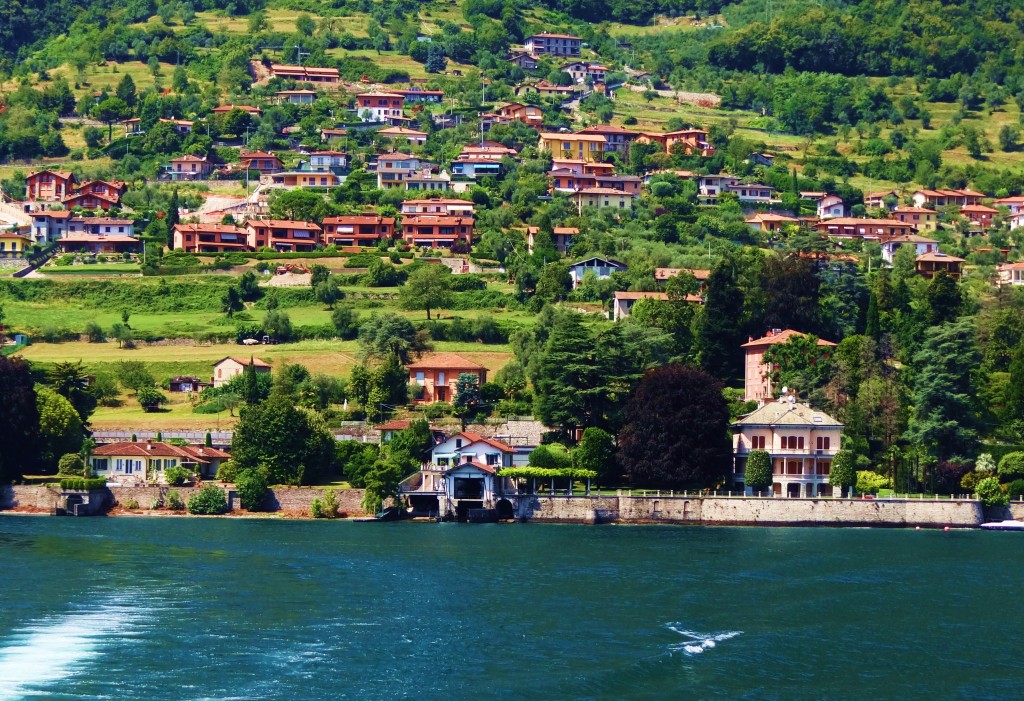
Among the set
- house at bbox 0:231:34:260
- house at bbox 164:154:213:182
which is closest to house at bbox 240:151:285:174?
house at bbox 164:154:213:182

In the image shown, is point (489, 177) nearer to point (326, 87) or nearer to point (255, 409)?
point (326, 87)

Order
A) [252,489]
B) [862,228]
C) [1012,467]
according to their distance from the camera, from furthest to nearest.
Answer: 1. [862,228]
2. [1012,467]
3. [252,489]

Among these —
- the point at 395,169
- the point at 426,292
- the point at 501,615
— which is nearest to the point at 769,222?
the point at 395,169

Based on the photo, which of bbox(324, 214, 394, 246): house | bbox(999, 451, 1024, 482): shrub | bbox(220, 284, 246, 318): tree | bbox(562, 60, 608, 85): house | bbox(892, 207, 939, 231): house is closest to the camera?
bbox(999, 451, 1024, 482): shrub

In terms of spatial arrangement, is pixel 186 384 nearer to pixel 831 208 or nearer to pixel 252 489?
pixel 252 489

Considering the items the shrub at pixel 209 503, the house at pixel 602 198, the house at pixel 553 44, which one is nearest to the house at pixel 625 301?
the house at pixel 602 198

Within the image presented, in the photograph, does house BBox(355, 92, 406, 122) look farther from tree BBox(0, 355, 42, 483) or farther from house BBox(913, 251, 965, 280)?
tree BBox(0, 355, 42, 483)

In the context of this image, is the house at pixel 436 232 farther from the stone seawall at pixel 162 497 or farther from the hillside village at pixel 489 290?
the stone seawall at pixel 162 497
